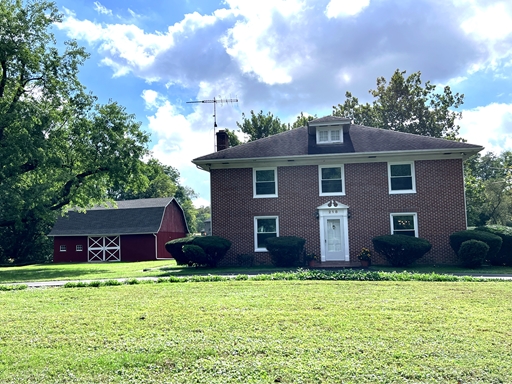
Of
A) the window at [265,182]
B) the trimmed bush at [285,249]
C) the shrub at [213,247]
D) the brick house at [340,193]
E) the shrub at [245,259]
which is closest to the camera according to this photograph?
the trimmed bush at [285,249]

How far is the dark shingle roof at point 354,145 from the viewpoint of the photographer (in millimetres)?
18875

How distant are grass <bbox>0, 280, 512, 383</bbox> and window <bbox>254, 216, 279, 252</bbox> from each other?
34.1ft

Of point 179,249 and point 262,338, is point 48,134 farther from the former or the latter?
point 262,338

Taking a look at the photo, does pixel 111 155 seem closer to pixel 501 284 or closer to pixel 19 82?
pixel 19 82

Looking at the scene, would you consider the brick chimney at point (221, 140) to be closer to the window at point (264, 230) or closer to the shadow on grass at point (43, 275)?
the window at point (264, 230)

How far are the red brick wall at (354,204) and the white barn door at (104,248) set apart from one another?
16915mm

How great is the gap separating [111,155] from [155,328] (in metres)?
19.9

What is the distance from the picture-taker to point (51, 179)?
23.7 meters

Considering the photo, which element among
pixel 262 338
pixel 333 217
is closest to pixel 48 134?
pixel 333 217

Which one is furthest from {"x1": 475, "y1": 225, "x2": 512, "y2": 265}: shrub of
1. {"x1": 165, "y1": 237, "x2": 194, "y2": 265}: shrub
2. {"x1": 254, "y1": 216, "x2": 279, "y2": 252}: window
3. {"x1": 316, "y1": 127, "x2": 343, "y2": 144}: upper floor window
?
{"x1": 165, "y1": 237, "x2": 194, "y2": 265}: shrub

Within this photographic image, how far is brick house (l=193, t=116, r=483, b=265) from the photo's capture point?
18.7m

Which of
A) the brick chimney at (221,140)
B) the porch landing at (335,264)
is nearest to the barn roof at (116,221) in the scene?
the brick chimney at (221,140)

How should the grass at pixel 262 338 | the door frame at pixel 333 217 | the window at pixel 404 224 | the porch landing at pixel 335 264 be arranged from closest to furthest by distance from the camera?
the grass at pixel 262 338 → the porch landing at pixel 335 264 → the window at pixel 404 224 → the door frame at pixel 333 217

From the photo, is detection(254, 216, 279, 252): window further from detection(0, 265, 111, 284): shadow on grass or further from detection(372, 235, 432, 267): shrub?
detection(0, 265, 111, 284): shadow on grass
